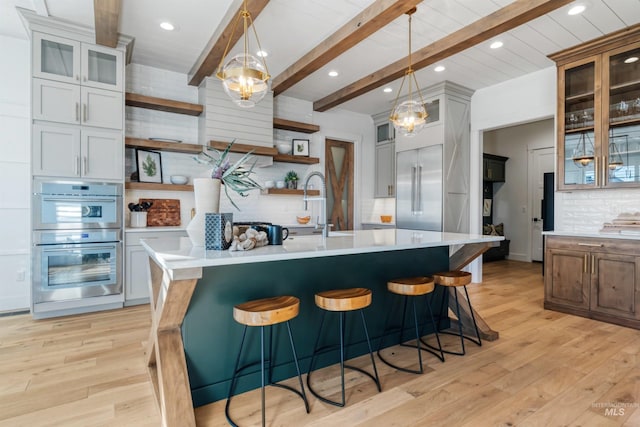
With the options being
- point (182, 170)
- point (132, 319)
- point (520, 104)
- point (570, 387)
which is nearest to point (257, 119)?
point (182, 170)

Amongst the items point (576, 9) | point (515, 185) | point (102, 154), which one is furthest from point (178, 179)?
point (515, 185)

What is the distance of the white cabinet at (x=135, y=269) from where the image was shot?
383 cm

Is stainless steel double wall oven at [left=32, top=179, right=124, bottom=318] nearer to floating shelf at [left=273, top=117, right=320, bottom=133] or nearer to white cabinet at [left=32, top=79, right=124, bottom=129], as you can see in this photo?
white cabinet at [left=32, top=79, right=124, bottom=129]

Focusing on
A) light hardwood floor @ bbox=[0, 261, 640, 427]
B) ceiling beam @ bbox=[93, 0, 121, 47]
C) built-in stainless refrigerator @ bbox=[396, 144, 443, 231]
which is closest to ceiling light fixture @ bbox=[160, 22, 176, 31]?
ceiling beam @ bbox=[93, 0, 121, 47]

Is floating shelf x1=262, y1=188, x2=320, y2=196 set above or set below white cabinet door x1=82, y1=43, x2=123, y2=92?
below

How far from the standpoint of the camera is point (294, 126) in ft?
17.3

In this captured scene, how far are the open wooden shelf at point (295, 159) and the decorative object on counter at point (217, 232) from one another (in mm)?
3381

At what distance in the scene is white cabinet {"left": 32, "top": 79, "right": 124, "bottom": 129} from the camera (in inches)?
133

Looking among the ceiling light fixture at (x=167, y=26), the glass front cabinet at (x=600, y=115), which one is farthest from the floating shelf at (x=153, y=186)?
the glass front cabinet at (x=600, y=115)

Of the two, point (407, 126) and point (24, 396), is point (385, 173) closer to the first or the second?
point (407, 126)

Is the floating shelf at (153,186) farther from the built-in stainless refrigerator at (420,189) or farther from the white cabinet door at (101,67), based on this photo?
the built-in stainless refrigerator at (420,189)

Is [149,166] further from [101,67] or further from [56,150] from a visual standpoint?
[101,67]

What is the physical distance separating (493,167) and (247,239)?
6.83 m

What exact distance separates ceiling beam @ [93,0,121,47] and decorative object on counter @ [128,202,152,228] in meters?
1.82
